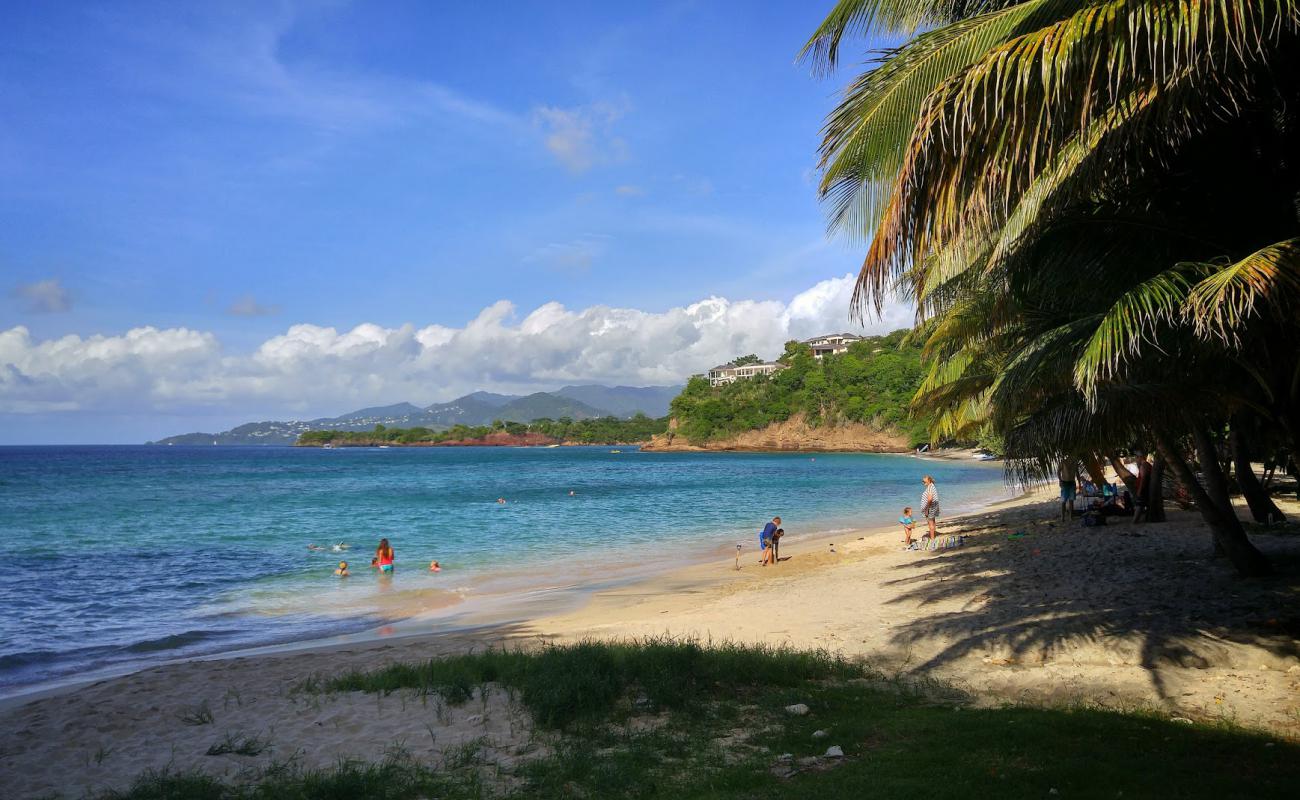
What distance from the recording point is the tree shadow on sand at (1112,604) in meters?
7.91

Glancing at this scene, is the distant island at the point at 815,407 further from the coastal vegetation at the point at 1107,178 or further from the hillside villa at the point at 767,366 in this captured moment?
the coastal vegetation at the point at 1107,178

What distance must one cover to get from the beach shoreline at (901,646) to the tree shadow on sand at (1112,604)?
1.3 inches

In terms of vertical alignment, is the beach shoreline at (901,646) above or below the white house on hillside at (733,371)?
below

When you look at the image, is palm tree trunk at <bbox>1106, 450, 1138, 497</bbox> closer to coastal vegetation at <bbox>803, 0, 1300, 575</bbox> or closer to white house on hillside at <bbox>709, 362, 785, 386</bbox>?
coastal vegetation at <bbox>803, 0, 1300, 575</bbox>

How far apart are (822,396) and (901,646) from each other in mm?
102454

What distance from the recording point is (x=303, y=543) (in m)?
26.2

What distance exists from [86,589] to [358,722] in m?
14.3

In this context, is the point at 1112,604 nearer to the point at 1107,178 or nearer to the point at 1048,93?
the point at 1107,178

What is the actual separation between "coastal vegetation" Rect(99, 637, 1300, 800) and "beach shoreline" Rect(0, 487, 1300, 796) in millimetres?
602

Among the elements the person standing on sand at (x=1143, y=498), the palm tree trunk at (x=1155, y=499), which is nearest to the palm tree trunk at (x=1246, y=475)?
the palm tree trunk at (x=1155, y=499)

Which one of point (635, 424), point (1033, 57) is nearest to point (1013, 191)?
point (1033, 57)

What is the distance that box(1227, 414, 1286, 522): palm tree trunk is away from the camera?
10531mm

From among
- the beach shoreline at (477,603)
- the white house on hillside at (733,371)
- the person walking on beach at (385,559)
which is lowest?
the beach shoreline at (477,603)

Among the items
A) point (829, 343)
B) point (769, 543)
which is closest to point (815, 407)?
point (829, 343)
